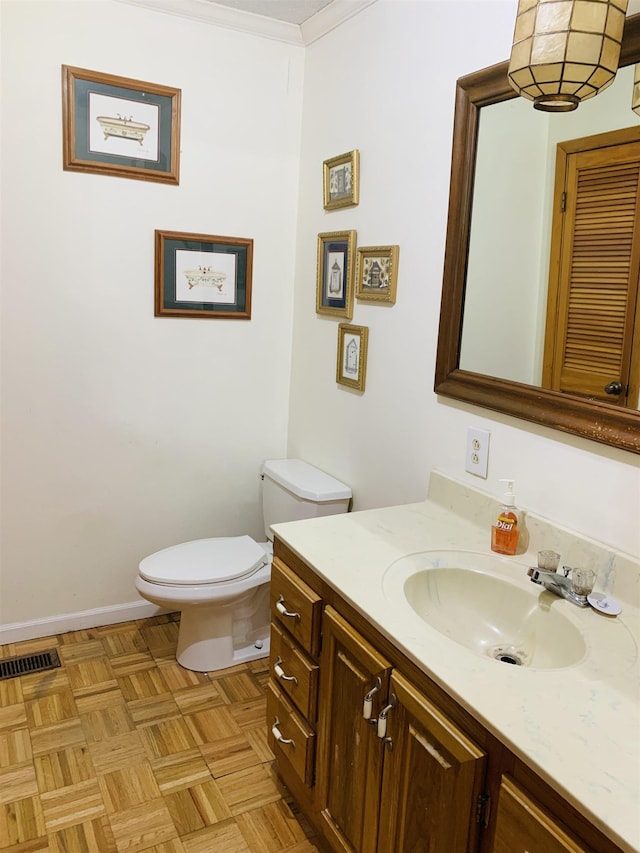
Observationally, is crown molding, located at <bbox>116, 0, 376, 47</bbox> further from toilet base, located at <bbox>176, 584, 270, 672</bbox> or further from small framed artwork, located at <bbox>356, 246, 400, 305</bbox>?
toilet base, located at <bbox>176, 584, 270, 672</bbox>

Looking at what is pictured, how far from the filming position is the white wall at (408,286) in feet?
5.13

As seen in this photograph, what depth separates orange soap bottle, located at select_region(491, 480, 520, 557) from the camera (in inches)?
63.7

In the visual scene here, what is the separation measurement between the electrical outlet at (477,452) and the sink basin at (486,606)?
0.28 meters

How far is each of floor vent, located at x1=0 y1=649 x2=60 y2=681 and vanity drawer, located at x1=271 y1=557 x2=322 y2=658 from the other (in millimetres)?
1168

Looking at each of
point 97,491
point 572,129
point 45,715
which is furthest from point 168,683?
point 572,129

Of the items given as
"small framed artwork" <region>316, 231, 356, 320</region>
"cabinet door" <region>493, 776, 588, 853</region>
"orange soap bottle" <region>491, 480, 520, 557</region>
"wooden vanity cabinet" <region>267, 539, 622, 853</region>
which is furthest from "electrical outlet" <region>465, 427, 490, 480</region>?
"cabinet door" <region>493, 776, 588, 853</region>

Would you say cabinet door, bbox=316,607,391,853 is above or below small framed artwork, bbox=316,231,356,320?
below

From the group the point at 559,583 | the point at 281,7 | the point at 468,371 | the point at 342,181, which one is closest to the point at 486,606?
the point at 559,583

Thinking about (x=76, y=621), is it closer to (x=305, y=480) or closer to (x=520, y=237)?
(x=305, y=480)

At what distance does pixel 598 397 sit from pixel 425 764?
0.83 m

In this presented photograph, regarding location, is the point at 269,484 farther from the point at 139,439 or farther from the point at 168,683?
the point at 168,683

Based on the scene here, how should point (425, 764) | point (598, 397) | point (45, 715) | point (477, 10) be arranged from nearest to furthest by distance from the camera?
point (425, 764), point (598, 397), point (477, 10), point (45, 715)

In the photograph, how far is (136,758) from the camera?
2025 mm

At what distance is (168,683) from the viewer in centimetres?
240
